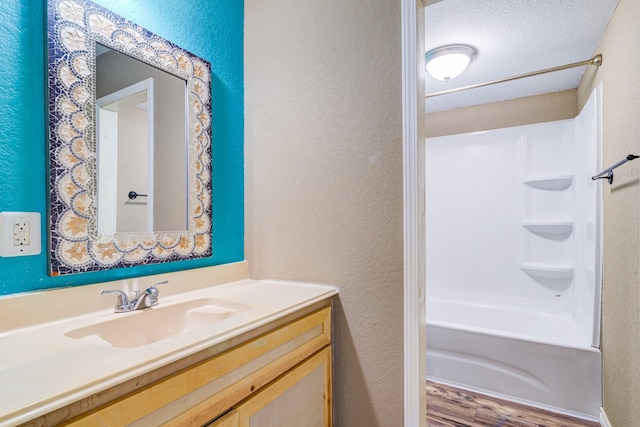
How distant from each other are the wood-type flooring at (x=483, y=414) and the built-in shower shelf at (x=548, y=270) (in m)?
1.15

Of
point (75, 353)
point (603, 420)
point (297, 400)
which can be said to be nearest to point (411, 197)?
point (297, 400)

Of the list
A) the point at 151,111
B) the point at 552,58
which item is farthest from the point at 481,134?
the point at 151,111

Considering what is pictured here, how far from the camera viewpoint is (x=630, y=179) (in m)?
1.45

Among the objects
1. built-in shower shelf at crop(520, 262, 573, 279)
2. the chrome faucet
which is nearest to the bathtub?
built-in shower shelf at crop(520, 262, 573, 279)

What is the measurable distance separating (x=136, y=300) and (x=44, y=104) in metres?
0.62

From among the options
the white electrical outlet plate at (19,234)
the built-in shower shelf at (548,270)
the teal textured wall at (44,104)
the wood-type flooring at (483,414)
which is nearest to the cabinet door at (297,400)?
the teal textured wall at (44,104)

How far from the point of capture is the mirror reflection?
1.03 meters

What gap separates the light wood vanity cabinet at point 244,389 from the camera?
1.98ft

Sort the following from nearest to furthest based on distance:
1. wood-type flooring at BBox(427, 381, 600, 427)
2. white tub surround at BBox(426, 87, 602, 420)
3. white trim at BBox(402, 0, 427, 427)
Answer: white trim at BBox(402, 0, 427, 427), wood-type flooring at BBox(427, 381, 600, 427), white tub surround at BBox(426, 87, 602, 420)

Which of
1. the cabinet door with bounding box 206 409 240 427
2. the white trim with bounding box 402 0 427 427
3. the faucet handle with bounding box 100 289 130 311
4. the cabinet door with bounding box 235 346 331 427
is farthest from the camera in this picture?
the white trim with bounding box 402 0 427 427

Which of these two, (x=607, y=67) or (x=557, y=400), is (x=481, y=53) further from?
(x=557, y=400)

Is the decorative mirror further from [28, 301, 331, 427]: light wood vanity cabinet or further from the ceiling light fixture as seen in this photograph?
the ceiling light fixture

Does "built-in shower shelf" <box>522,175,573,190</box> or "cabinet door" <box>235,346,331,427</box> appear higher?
"built-in shower shelf" <box>522,175,573,190</box>

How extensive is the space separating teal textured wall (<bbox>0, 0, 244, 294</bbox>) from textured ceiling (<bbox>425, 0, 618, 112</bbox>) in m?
1.04
